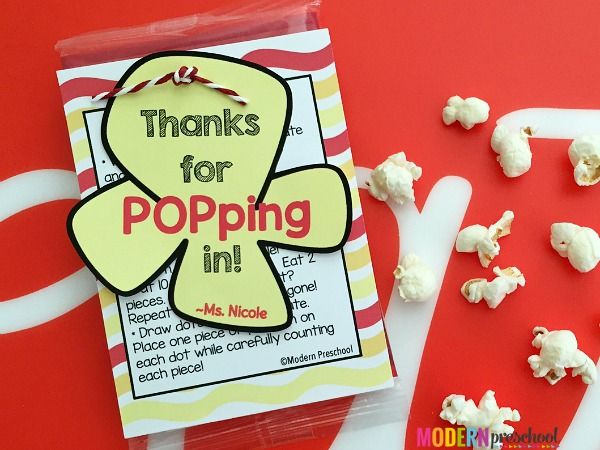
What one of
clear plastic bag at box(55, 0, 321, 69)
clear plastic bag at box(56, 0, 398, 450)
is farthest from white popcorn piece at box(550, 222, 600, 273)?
clear plastic bag at box(55, 0, 321, 69)

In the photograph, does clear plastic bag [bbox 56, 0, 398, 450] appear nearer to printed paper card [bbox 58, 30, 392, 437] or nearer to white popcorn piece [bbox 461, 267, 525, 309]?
printed paper card [bbox 58, 30, 392, 437]

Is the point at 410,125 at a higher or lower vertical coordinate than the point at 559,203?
higher

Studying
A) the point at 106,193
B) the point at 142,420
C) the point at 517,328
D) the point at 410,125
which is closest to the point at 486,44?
the point at 410,125

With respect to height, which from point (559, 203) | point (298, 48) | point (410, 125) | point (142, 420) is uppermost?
point (298, 48)

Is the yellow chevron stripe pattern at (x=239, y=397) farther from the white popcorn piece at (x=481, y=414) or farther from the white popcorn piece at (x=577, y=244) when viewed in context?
the white popcorn piece at (x=577, y=244)

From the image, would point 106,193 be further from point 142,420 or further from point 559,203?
point 559,203

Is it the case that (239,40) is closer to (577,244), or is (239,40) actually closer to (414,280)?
(414,280)

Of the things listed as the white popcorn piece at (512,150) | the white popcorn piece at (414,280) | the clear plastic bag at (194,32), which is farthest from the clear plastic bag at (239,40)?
the white popcorn piece at (512,150)
